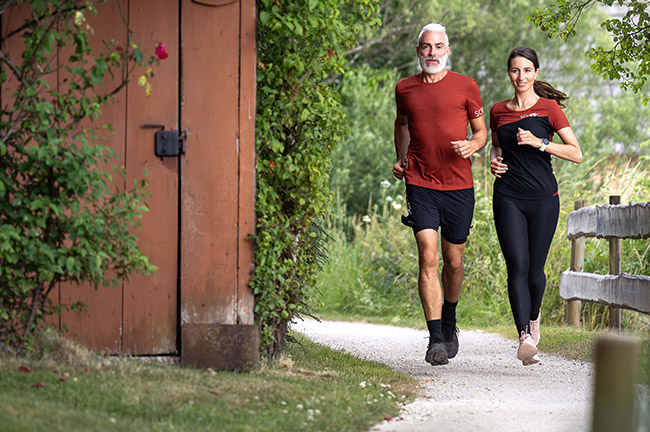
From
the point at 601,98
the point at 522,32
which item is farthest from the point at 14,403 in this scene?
the point at 601,98

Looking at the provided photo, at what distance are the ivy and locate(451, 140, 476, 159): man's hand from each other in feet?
2.95

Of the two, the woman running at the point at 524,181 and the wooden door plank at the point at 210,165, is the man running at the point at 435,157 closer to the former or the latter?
the woman running at the point at 524,181

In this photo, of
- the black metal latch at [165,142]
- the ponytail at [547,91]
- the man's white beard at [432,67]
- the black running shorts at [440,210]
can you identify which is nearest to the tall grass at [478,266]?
the black running shorts at [440,210]

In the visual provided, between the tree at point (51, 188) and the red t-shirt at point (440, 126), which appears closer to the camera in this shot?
the tree at point (51, 188)

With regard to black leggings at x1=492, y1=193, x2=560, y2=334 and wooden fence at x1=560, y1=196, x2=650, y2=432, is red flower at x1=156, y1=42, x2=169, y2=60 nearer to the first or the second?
black leggings at x1=492, y1=193, x2=560, y2=334

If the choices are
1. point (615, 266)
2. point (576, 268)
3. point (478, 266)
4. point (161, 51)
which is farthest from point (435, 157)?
point (478, 266)

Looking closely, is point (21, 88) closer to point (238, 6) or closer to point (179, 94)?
point (179, 94)

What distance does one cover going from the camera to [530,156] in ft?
22.9

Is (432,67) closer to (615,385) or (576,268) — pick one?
(576,268)

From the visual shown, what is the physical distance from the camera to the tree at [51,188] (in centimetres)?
509

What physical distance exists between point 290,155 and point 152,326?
1.46 meters

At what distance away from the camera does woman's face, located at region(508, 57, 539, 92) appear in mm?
6984

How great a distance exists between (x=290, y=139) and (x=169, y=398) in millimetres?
2122

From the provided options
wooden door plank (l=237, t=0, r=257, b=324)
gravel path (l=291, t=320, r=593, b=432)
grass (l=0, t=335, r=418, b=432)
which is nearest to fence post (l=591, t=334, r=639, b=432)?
gravel path (l=291, t=320, r=593, b=432)
